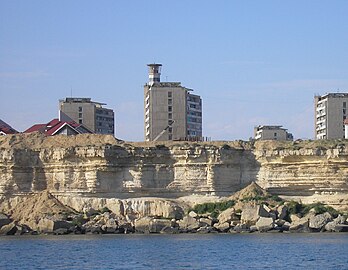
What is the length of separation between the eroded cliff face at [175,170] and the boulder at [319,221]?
18.3 ft

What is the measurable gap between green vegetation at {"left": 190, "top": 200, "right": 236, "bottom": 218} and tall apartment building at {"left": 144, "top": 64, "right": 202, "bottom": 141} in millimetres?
22245

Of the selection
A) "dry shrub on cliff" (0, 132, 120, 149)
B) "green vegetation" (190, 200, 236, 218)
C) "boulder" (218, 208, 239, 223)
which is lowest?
"boulder" (218, 208, 239, 223)

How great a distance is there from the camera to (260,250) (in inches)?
2023

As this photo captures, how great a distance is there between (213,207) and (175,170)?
13.4ft

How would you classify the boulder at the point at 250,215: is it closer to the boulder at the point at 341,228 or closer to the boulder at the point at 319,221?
the boulder at the point at 319,221

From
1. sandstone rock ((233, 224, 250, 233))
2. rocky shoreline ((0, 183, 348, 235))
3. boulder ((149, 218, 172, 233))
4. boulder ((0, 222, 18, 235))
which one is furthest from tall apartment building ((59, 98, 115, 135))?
sandstone rock ((233, 224, 250, 233))

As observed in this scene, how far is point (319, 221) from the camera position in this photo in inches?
2458

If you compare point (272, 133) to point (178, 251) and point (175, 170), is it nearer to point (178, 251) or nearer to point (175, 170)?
point (175, 170)

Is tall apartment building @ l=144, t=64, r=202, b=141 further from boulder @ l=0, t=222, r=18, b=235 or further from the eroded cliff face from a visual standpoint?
boulder @ l=0, t=222, r=18, b=235

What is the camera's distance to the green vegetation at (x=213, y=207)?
223 ft

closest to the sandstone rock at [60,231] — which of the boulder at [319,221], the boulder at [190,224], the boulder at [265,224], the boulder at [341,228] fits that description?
the boulder at [190,224]

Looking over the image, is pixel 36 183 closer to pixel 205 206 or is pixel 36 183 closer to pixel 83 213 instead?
pixel 83 213

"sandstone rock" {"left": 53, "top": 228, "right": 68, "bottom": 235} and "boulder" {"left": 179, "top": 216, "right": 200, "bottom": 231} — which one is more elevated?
"boulder" {"left": 179, "top": 216, "right": 200, "bottom": 231}

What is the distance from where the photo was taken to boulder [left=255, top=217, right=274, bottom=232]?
206 feet
